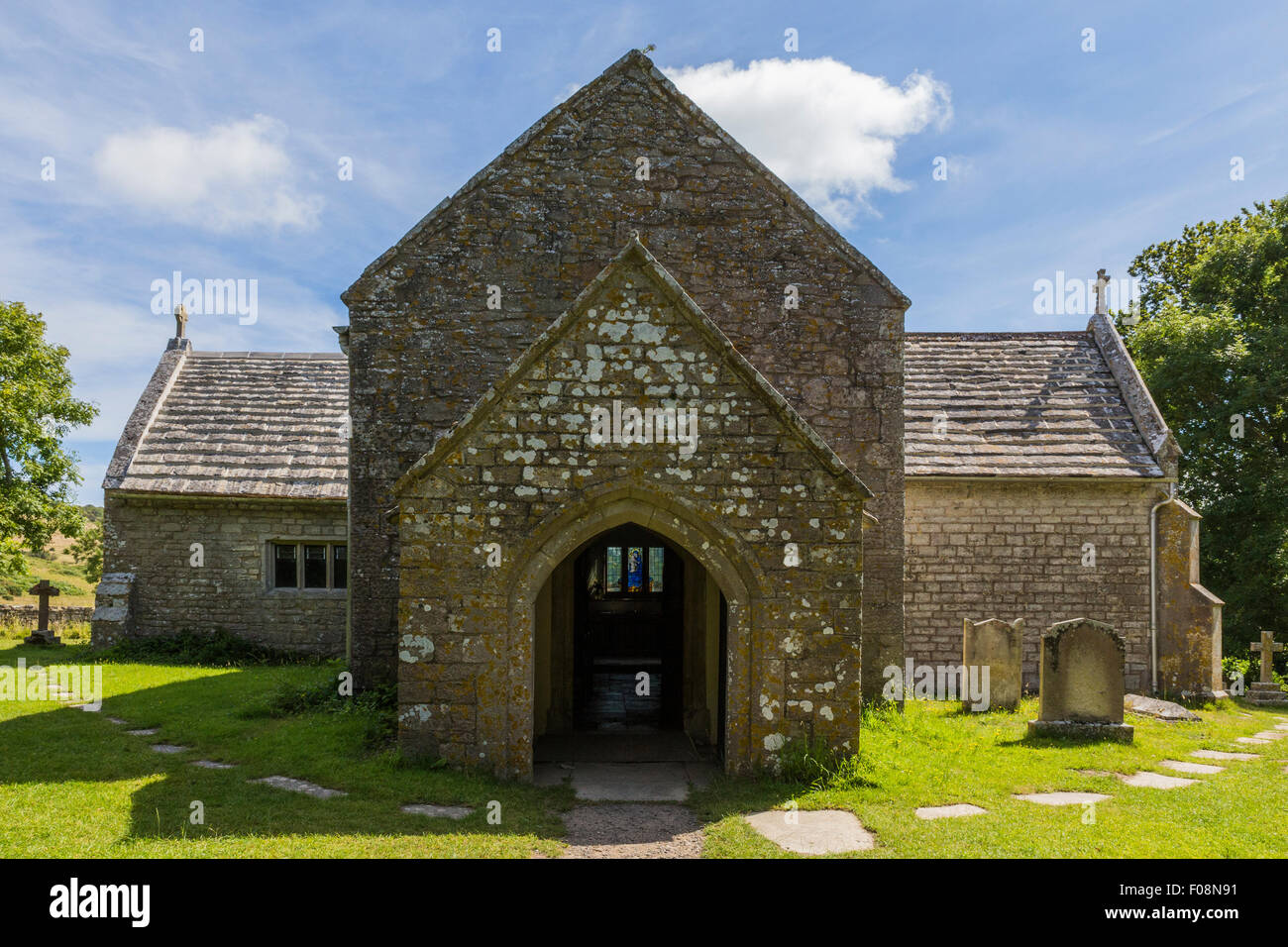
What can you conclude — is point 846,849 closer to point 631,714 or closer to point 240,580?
point 631,714

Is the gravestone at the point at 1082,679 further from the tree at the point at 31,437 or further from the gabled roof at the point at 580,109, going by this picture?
the tree at the point at 31,437

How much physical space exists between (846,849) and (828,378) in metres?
6.38

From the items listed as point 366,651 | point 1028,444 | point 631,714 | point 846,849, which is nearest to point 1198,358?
point 1028,444

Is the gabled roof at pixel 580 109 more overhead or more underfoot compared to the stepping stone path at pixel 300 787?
more overhead

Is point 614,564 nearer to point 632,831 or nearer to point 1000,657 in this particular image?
point 1000,657

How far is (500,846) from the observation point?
5.59 m

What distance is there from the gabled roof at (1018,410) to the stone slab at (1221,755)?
18.5ft

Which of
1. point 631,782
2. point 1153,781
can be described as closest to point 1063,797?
point 1153,781

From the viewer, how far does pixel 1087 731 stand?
30.9ft

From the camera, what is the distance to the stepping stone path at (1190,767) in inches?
333

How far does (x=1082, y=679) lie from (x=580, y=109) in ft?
34.2

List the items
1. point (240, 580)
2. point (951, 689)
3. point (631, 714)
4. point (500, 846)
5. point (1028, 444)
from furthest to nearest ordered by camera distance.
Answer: point (240, 580) < point (1028, 444) < point (951, 689) < point (631, 714) < point (500, 846)

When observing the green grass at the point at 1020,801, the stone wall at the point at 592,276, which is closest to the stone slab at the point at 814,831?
the green grass at the point at 1020,801
